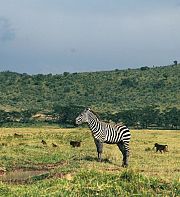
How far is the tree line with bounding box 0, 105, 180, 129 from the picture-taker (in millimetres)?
71750

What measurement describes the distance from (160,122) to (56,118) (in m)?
16.1

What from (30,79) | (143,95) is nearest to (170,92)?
(143,95)

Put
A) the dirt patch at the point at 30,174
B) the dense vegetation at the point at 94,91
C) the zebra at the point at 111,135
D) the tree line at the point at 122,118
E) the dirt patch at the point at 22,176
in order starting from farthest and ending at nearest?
the dense vegetation at the point at 94,91
the tree line at the point at 122,118
the zebra at the point at 111,135
the dirt patch at the point at 22,176
the dirt patch at the point at 30,174

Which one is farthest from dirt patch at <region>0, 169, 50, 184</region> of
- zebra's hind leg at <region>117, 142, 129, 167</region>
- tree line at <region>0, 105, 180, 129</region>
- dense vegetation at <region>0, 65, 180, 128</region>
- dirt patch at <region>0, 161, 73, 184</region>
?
dense vegetation at <region>0, 65, 180, 128</region>

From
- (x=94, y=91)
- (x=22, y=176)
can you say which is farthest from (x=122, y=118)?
(x=22, y=176)

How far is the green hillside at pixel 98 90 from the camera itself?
9475 cm

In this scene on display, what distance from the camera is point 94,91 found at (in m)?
103

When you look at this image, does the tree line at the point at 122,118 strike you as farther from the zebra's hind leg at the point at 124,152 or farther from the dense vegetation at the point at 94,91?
the zebra's hind leg at the point at 124,152

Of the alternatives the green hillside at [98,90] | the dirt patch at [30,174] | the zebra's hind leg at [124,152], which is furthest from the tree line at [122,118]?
the dirt patch at [30,174]

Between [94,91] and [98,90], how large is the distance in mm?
1010

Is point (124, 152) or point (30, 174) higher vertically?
point (124, 152)

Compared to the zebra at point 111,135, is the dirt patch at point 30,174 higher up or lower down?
lower down

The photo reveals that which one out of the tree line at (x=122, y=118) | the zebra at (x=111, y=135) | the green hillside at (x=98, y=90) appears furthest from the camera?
the green hillside at (x=98, y=90)

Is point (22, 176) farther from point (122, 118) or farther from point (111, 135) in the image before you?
point (122, 118)
